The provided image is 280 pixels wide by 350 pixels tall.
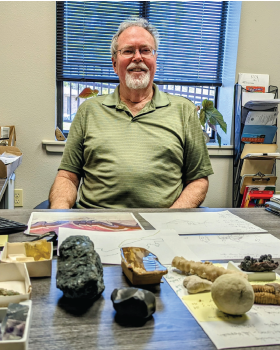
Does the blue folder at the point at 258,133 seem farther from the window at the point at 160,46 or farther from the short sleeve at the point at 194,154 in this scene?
the short sleeve at the point at 194,154

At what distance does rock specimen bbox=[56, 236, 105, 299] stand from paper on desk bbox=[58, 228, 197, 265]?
14cm

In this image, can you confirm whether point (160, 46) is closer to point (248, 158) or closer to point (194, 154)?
point (248, 158)

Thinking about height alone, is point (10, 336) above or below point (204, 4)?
below

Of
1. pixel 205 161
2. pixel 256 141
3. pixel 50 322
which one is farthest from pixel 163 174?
pixel 256 141

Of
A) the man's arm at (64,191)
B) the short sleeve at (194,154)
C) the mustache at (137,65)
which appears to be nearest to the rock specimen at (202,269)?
the man's arm at (64,191)

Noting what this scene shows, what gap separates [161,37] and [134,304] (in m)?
3.00

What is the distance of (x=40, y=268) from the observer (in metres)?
0.65

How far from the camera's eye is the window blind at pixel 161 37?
2.96 metres

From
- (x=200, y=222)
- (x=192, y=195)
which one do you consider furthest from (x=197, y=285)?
(x=192, y=195)

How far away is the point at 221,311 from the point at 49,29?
2.66 metres

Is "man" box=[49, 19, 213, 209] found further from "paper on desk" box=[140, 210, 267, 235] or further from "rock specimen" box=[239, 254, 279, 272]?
"rock specimen" box=[239, 254, 279, 272]

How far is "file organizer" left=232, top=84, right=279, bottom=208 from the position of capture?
294 centimetres

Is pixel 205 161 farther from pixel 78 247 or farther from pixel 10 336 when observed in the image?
pixel 10 336

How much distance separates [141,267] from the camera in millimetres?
649
